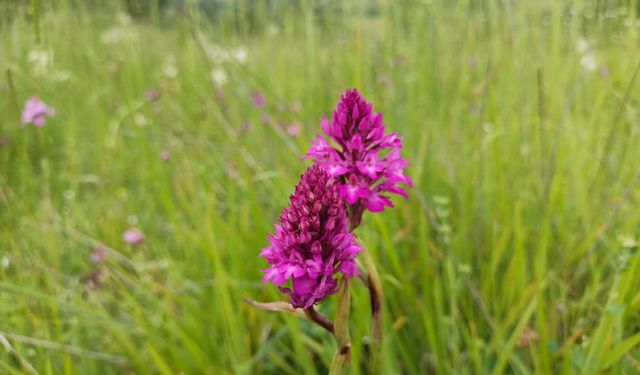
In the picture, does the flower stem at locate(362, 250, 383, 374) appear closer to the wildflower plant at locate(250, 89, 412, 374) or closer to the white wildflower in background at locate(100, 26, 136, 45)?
the wildflower plant at locate(250, 89, 412, 374)

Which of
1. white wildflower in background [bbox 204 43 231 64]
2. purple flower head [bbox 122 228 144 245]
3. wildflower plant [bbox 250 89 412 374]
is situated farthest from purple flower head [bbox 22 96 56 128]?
wildflower plant [bbox 250 89 412 374]

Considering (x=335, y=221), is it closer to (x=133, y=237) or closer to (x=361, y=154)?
(x=361, y=154)

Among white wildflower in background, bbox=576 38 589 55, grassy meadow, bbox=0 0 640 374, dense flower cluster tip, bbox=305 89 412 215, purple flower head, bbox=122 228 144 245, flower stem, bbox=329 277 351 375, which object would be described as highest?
dense flower cluster tip, bbox=305 89 412 215

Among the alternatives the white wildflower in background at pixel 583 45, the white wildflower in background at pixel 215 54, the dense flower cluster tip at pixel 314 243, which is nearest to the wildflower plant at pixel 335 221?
the dense flower cluster tip at pixel 314 243

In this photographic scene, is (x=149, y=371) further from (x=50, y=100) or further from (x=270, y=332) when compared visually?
(x=50, y=100)

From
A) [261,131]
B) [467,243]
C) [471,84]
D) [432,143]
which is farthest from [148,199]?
[471,84]

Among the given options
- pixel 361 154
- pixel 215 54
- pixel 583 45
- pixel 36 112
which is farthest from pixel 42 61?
pixel 583 45

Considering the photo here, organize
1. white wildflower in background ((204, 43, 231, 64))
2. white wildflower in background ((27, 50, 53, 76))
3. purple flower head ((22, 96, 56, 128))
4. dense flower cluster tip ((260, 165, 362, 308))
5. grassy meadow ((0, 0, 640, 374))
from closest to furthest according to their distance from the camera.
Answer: dense flower cluster tip ((260, 165, 362, 308)) → grassy meadow ((0, 0, 640, 374)) → white wildflower in background ((27, 50, 53, 76)) → white wildflower in background ((204, 43, 231, 64)) → purple flower head ((22, 96, 56, 128))
